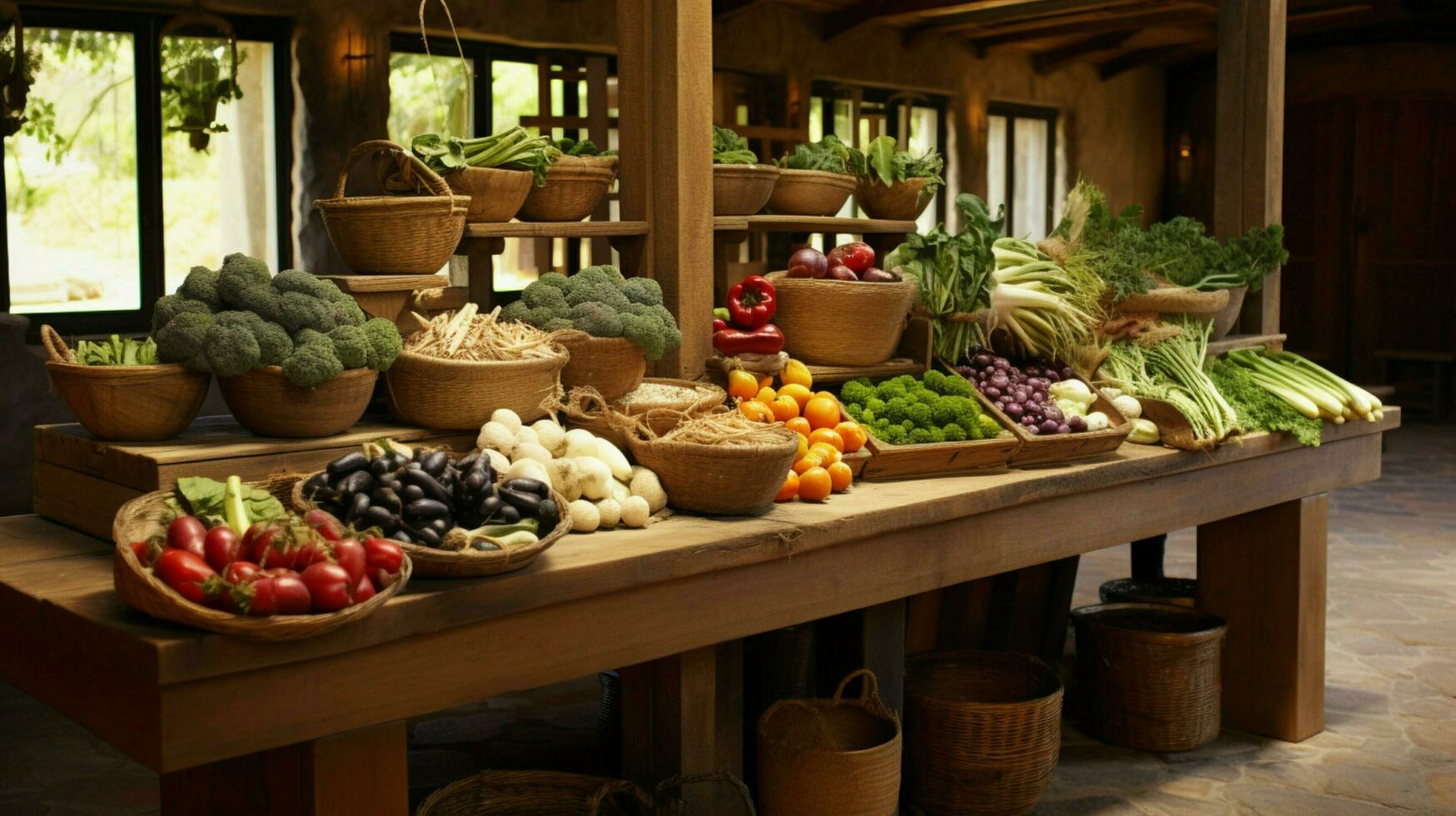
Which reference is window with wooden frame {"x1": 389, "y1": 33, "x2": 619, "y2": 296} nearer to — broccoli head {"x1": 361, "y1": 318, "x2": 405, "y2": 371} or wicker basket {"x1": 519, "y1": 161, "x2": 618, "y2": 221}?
wicker basket {"x1": 519, "y1": 161, "x2": 618, "y2": 221}

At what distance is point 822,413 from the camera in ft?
12.5

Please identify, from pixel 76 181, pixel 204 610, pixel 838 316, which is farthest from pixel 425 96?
pixel 204 610

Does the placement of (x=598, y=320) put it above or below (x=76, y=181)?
below

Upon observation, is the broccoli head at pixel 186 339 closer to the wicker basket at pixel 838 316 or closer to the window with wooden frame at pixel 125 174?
the wicker basket at pixel 838 316

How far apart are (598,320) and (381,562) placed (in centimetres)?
121

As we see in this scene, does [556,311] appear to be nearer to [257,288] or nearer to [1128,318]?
[257,288]

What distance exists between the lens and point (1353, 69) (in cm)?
1379

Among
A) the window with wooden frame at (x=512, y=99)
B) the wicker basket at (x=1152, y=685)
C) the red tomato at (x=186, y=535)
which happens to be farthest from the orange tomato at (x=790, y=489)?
the window with wooden frame at (x=512, y=99)

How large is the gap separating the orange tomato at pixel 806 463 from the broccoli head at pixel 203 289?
1353 millimetres

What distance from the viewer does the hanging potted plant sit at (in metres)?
7.91

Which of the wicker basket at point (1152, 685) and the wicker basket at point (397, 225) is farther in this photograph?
the wicker basket at point (1152, 685)

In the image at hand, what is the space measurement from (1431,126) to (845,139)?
5.86m

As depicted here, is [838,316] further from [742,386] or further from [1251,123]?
[1251,123]

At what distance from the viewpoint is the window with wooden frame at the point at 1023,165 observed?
1345 cm
